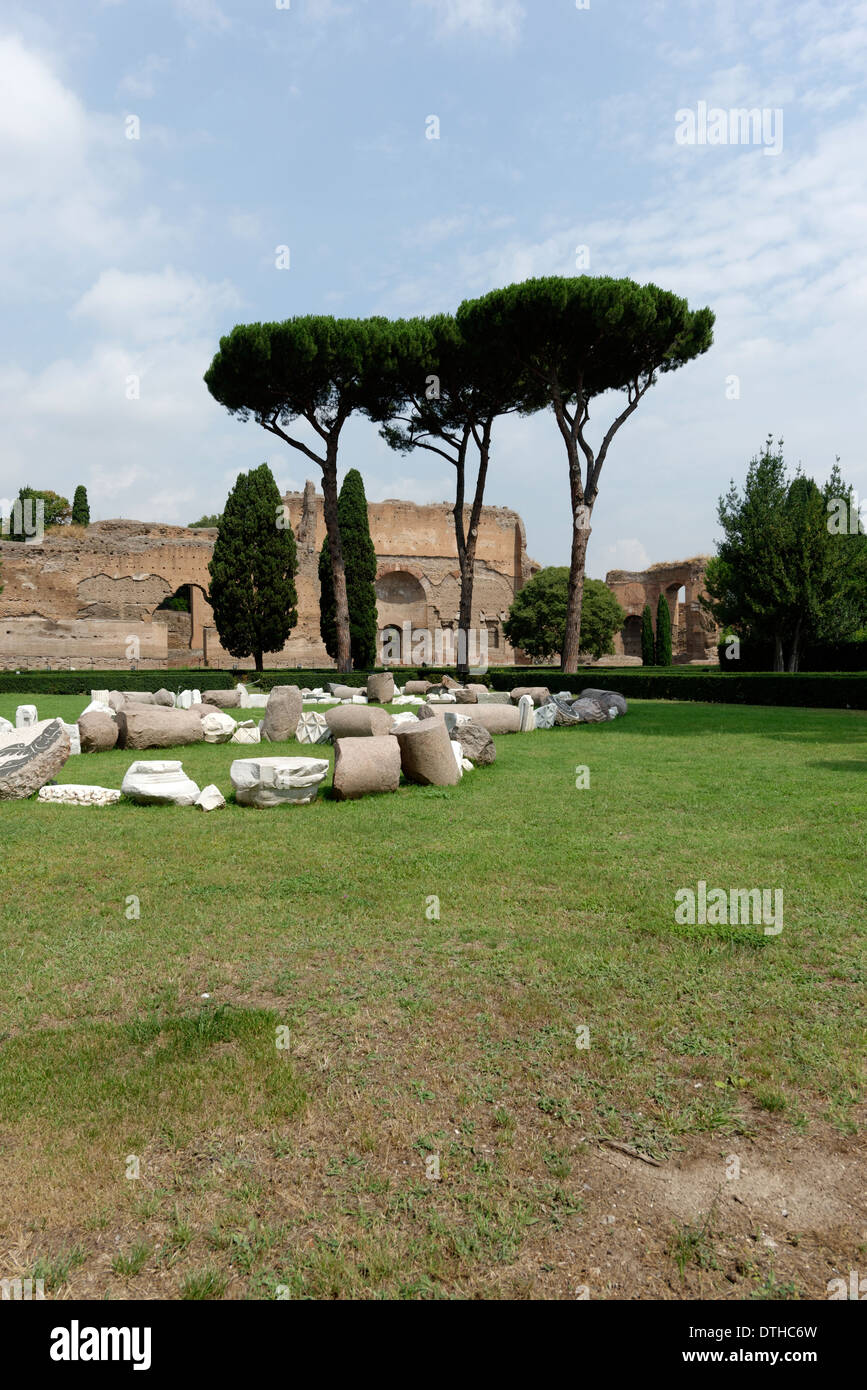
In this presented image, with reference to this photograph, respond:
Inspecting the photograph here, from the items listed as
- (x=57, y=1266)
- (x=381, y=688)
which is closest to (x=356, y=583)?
(x=381, y=688)

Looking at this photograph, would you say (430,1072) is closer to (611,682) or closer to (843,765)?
(843,765)

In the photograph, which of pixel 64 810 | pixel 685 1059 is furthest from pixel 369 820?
pixel 685 1059

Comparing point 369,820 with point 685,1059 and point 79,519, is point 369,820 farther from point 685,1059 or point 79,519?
point 79,519

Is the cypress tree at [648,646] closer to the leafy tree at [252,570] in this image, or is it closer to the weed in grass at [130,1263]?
the leafy tree at [252,570]

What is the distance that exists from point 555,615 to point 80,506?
29.0 m

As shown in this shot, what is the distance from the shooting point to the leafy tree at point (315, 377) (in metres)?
22.5

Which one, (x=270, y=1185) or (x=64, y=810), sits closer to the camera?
(x=270, y=1185)

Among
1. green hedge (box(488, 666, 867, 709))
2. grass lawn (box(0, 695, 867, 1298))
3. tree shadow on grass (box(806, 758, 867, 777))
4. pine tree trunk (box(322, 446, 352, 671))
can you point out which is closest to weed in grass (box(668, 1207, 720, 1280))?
grass lawn (box(0, 695, 867, 1298))

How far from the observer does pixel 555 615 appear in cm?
3216

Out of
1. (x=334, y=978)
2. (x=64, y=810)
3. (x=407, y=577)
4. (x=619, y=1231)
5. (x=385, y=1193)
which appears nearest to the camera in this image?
(x=619, y=1231)

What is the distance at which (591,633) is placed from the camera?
3269 cm

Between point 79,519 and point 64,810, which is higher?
point 79,519
